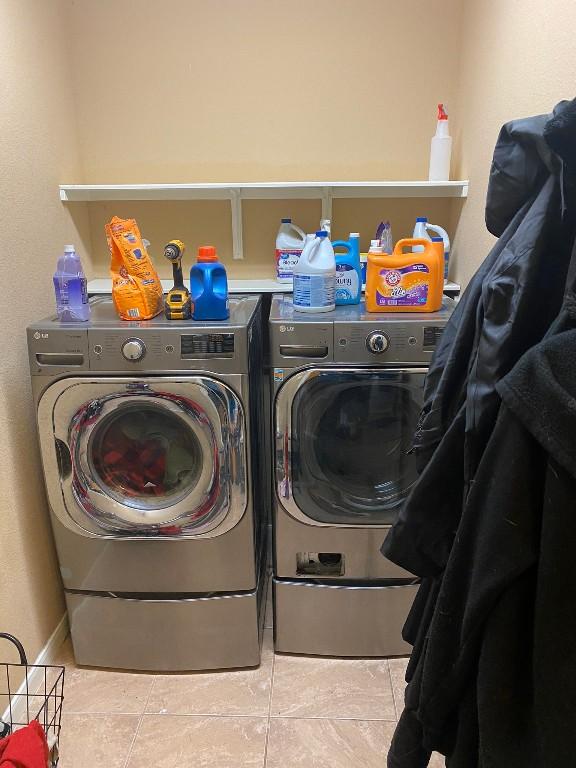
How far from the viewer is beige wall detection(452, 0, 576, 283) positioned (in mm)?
1412

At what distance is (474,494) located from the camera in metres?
0.86

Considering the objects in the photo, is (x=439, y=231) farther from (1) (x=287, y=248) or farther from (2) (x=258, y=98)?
(2) (x=258, y=98)

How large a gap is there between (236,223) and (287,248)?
0.23 meters

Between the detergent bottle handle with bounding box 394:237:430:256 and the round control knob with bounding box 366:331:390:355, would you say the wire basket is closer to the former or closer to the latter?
the round control knob with bounding box 366:331:390:355

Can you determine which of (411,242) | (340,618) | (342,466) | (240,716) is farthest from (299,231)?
(240,716)

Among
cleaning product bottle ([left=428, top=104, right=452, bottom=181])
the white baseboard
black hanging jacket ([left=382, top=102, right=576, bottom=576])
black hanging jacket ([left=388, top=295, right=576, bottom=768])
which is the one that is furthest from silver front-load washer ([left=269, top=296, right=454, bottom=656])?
black hanging jacket ([left=388, top=295, right=576, bottom=768])

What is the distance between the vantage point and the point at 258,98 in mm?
2240

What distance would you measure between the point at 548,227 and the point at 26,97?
169 centimetres

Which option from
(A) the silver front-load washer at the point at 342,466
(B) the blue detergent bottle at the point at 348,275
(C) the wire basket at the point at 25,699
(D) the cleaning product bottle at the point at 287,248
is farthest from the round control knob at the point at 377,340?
(C) the wire basket at the point at 25,699

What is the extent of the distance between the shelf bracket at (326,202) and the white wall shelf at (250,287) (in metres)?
0.31

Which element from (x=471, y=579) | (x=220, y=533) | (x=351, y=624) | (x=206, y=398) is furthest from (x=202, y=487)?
(x=471, y=579)

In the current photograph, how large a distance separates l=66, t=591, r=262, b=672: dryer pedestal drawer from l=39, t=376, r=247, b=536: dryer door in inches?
10.9

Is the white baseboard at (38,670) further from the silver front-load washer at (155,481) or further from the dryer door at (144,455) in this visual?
the dryer door at (144,455)

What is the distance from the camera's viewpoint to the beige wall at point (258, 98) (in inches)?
85.3
